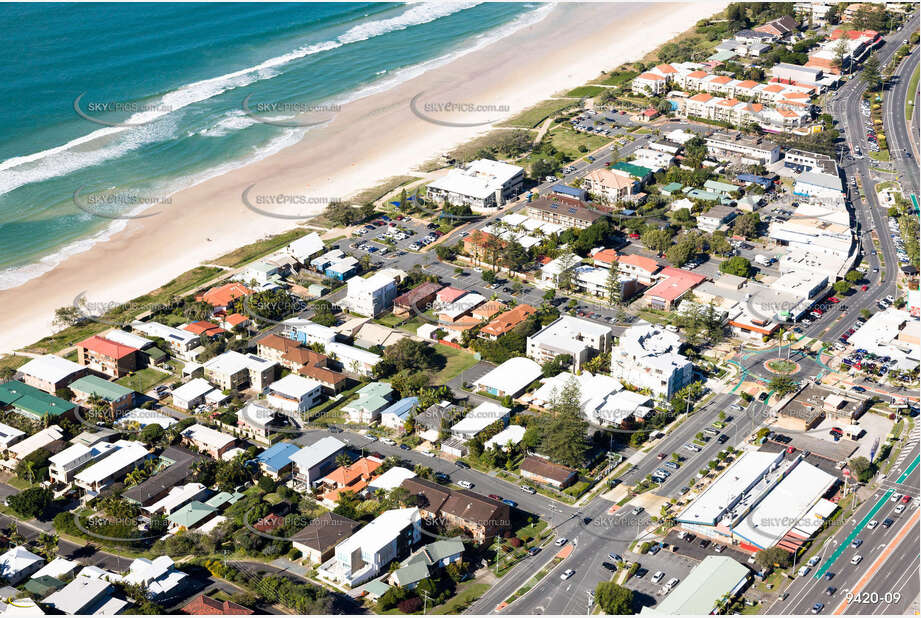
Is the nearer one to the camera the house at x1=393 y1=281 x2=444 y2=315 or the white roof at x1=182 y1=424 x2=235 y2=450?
the white roof at x1=182 y1=424 x2=235 y2=450

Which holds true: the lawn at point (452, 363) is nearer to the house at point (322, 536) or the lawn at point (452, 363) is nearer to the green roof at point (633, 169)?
the house at point (322, 536)

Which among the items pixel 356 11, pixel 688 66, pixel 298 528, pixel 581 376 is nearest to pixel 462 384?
pixel 581 376

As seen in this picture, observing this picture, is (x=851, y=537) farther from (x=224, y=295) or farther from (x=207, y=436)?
(x=224, y=295)

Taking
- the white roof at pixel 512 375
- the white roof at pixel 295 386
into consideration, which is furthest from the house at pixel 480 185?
the white roof at pixel 295 386

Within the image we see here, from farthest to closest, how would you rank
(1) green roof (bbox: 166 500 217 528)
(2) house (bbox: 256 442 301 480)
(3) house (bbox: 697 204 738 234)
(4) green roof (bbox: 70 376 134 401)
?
1. (3) house (bbox: 697 204 738 234)
2. (4) green roof (bbox: 70 376 134 401)
3. (2) house (bbox: 256 442 301 480)
4. (1) green roof (bbox: 166 500 217 528)

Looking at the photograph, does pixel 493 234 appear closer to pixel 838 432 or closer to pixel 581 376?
pixel 581 376

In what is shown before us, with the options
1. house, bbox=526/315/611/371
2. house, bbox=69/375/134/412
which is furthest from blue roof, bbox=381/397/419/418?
house, bbox=69/375/134/412

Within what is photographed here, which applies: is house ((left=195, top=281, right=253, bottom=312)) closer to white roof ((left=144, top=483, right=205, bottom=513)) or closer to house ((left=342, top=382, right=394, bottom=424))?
house ((left=342, top=382, right=394, bottom=424))
